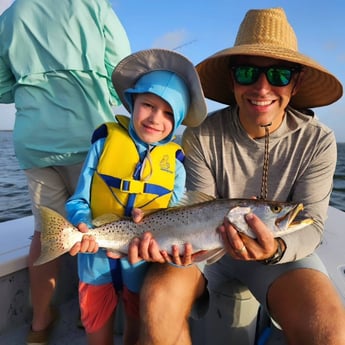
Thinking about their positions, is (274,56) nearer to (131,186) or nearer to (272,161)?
(272,161)

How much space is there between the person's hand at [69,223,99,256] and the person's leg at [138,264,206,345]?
0.42m

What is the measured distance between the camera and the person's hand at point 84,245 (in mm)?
2293

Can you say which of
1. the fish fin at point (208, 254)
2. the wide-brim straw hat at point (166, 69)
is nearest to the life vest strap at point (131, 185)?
the fish fin at point (208, 254)

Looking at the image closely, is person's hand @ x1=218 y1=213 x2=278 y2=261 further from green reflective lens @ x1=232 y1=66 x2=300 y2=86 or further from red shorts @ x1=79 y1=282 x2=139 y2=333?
green reflective lens @ x1=232 y1=66 x2=300 y2=86

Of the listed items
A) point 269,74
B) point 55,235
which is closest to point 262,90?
point 269,74

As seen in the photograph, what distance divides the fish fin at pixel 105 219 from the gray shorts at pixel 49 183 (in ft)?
2.36

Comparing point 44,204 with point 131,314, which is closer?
point 131,314

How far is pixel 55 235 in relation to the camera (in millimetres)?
2291

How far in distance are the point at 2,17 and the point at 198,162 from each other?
205 cm

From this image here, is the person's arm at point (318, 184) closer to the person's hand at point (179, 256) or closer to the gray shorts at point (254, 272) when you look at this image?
the gray shorts at point (254, 272)

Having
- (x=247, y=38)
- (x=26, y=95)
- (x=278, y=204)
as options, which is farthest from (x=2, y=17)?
(x=278, y=204)

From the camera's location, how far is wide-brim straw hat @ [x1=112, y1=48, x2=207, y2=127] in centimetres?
260

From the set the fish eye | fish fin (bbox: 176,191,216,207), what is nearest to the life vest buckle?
fish fin (bbox: 176,191,216,207)

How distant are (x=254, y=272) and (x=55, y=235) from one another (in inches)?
56.3
